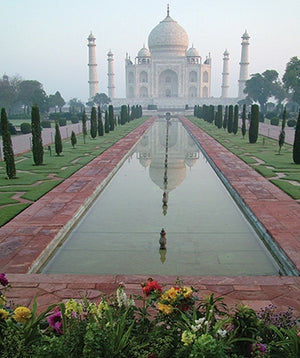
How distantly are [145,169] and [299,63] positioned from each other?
22858mm

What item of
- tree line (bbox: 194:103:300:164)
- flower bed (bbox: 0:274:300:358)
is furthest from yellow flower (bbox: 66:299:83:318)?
tree line (bbox: 194:103:300:164)

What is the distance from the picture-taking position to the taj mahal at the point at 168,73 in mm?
44938

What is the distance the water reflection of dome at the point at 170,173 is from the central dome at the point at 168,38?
1530 inches

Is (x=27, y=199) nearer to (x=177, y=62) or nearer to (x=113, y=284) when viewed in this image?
(x=113, y=284)

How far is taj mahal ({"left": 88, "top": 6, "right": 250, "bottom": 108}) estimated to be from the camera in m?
44.9

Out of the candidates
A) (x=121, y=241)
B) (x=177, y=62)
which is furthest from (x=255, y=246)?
(x=177, y=62)

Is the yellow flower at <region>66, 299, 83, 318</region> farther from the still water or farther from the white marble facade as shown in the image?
the white marble facade

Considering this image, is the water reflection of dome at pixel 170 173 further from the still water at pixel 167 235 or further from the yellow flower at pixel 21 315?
the yellow flower at pixel 21 315

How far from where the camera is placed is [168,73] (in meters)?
48.1

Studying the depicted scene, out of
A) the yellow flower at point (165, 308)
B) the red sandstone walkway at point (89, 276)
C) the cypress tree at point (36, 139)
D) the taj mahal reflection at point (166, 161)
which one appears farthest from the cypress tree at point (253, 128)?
the yellow flower at point (165, 308)

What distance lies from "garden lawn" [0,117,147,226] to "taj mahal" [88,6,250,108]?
3532 cm

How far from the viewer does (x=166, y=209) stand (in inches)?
205

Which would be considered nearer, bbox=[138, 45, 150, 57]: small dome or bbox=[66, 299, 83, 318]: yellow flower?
bbox=[66, 299, 83, 318]: yellow flower

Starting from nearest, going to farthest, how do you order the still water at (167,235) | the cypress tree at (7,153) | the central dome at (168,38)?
the still water at (167,235) < the cypress tree at (7,153) < the central dome at (168,38)
